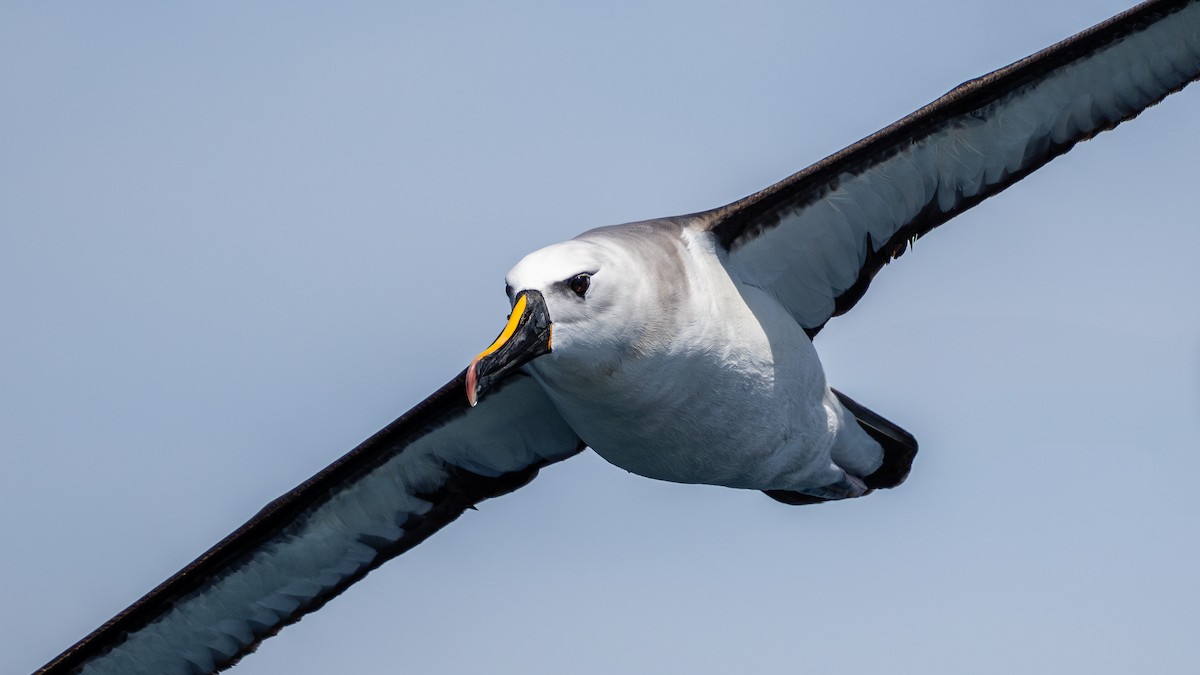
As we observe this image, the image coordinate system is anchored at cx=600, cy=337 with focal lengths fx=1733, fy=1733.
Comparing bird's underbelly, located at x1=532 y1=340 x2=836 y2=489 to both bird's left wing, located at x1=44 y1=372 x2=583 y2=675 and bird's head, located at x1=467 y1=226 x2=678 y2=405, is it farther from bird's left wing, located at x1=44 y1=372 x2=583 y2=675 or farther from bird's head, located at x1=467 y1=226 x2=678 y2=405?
bird's left wing, located at x1=44 y1=372 x2=583 y2=675

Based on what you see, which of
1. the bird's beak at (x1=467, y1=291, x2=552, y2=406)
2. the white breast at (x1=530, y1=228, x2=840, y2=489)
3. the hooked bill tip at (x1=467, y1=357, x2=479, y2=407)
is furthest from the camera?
the white breast at (x1=530, y1=228, x2=840, y2=489)

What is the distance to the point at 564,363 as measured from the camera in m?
10.2

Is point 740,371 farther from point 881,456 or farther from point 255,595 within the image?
point 255,595

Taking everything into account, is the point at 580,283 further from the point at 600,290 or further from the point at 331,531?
the point at 331,531

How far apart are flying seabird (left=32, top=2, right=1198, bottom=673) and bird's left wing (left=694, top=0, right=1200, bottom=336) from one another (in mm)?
13

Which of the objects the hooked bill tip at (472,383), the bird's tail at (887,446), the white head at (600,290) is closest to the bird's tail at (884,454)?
the bird's tail at (887,446)

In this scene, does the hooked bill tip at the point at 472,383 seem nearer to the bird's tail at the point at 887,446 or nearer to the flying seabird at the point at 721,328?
the flying seabird at the point at 721,328

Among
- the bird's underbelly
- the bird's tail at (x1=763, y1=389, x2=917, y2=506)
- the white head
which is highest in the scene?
the white head

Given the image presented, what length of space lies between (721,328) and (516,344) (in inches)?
72.6

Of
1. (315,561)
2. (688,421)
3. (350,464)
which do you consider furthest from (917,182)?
(315,561)

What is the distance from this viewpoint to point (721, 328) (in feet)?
35.8

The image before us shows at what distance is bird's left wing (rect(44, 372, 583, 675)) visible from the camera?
13.1m

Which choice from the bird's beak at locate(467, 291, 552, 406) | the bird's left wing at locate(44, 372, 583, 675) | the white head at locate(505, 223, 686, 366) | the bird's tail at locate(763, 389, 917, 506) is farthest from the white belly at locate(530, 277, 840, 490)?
the bird's left wing at locate(44, 372, 583, 675)

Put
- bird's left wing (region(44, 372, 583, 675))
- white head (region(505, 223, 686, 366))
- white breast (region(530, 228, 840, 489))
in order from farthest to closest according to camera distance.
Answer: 1. bird's left wing (region(44, 372, 583, 675))
2. white breast (region(530, 228, 840, 489))
3. white head (region(505, 223, 686, 366))
